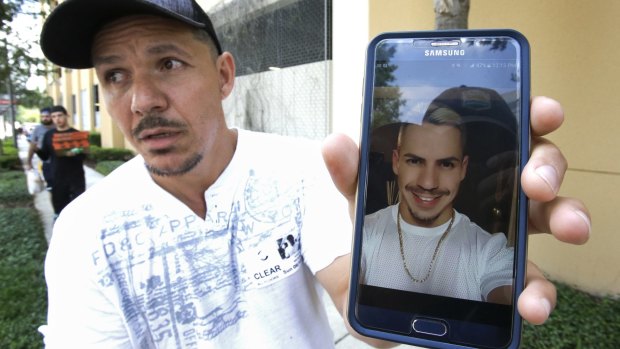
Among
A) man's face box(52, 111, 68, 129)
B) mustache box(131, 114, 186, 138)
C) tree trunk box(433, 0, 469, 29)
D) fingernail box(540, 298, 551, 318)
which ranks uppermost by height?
tree trunk box(433, 0, 469, 29)

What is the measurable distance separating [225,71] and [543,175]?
122cm

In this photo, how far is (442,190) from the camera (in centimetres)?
105

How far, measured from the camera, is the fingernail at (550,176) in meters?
0.87

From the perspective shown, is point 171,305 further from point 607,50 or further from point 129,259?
point 607,50

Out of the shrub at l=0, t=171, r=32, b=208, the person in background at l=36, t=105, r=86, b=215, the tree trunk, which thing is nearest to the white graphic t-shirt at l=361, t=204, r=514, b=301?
the tree trunk

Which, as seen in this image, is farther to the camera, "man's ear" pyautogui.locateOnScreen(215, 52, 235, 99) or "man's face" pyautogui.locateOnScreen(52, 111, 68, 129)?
"man's face" pyautogui.locateOnScreen(52, 111, 68, 129)

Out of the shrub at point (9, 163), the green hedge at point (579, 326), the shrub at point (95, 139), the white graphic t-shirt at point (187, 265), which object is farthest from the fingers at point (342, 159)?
the shrub at point (95, 139)

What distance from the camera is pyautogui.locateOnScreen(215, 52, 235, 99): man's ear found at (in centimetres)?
165

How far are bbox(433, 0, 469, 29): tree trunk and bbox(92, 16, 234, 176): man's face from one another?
174cm

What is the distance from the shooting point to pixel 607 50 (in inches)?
123

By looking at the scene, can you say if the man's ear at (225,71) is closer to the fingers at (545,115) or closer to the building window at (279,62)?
the fingers at (545,115)

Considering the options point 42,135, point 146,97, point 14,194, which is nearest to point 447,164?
point 146,97

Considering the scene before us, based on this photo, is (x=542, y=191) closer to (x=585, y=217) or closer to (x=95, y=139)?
(x=585, y=217)

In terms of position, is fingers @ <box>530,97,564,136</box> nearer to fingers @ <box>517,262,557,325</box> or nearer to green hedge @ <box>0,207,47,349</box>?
fingers @ <box>517,262,557,325</box>
